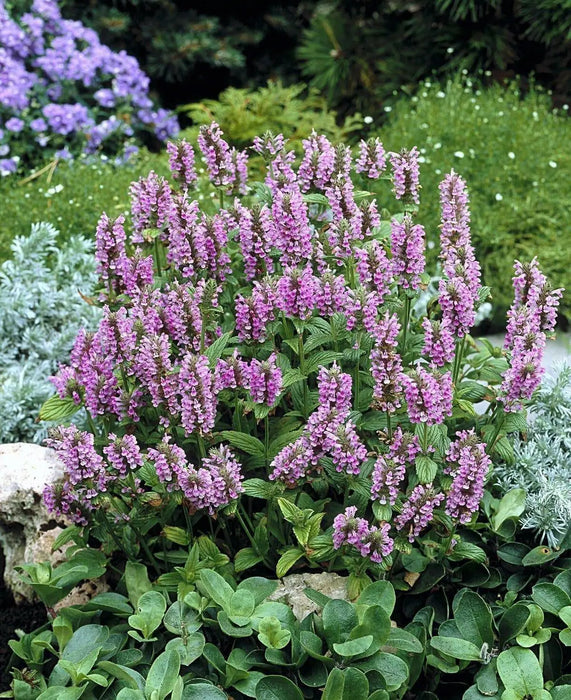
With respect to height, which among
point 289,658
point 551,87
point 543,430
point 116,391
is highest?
point 551,87

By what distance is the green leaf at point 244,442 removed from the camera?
7.86ft

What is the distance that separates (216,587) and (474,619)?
68 cm

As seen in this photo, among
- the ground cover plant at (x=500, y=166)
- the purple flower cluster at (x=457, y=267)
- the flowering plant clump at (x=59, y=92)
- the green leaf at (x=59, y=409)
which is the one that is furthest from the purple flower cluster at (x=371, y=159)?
the flowering plant clump at (x=59, y=92)

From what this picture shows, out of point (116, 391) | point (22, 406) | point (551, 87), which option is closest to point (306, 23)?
point (551, 87)

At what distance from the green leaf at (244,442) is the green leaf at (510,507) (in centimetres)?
75

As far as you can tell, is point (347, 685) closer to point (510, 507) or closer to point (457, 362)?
point (510, 507)

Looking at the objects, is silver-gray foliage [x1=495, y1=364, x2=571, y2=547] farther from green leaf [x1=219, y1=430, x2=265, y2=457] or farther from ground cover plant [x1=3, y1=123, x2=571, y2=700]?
green leaf [x1=219, y1=430, x2=265, y2=457]

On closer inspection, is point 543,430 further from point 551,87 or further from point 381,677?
point 551,87

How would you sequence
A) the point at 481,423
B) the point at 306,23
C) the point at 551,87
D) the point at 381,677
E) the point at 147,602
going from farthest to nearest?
the point at 306,23
the point at 551,87
the point at 481,423
the point at 147,602
the point at 381,677

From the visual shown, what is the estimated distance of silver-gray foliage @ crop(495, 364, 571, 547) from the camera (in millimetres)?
2688

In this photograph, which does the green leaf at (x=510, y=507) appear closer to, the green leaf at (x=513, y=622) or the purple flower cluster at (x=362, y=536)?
the green leaf at (x=513, y=622)

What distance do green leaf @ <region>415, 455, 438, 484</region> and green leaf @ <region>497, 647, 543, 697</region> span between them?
472 millimetres

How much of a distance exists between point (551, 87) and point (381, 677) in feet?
16.8

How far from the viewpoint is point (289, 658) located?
2289 mm
